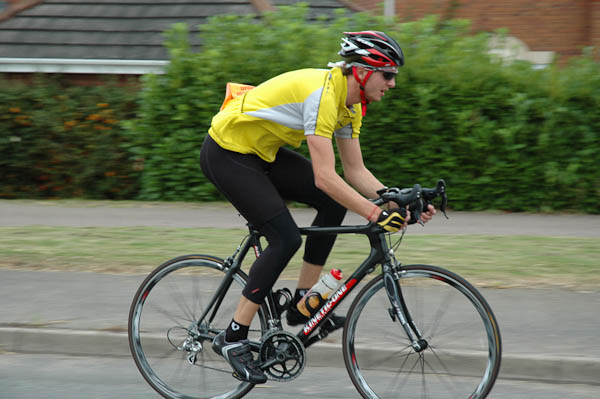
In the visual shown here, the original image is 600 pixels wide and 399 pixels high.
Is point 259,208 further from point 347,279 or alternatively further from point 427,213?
point 427,213

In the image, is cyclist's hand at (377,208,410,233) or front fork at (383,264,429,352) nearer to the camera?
cyclist's hand at (377,208,410,233)

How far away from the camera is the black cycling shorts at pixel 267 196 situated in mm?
3957

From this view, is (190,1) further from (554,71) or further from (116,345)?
(116,345)

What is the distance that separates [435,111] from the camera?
10180mm

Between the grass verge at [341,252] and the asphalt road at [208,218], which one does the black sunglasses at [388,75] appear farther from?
the asphalt road at [208,218]

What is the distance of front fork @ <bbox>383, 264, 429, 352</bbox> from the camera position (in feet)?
12.7

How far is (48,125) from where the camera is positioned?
11766 mm

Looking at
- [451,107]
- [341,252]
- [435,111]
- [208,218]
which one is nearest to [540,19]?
[451,107]

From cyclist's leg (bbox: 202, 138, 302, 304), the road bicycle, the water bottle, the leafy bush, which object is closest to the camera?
the road bicycle

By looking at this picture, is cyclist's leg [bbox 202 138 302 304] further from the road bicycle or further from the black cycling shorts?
the road bicycle

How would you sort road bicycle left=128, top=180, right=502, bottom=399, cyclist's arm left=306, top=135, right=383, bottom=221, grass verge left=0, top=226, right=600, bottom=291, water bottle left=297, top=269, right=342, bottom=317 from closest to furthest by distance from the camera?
cyclist's arm left=306, top=135, right=383, bottom=221 → road bicycle left=128, top=180, right=502, bottom=399 → water bottle left=297, top=269, right=342, bottom=317 → grass verge left=0, top=226, right=600, bottom=291

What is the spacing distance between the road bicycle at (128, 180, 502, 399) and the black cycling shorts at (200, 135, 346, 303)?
160 mm

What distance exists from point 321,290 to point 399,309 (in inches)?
17.7

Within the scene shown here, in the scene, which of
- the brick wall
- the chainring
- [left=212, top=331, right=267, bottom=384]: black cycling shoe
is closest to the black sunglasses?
the chainring
